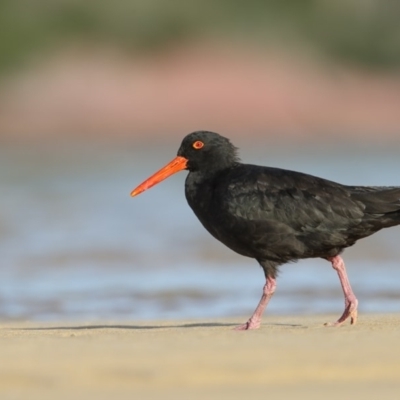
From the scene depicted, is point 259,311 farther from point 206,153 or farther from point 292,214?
point 206,153

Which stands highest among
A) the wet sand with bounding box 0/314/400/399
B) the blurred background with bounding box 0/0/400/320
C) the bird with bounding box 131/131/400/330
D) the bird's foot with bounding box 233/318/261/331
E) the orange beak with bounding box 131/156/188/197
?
the blurred background with bounding box 0/0/400/320

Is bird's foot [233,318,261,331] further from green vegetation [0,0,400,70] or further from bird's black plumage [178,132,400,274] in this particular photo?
green vegetation [0,0,400,70]

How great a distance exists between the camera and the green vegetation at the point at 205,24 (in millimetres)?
51219

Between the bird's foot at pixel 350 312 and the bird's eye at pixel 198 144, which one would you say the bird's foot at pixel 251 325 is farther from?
the bird's eye at pixel 198 144

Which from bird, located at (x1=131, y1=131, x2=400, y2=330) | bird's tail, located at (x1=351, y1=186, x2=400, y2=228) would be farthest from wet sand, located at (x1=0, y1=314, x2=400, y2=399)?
bird's tail, located at (x1=351, y1=186, x2=400, y2=228)

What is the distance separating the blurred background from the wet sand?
2.86m

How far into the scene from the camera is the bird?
8797 millimetres

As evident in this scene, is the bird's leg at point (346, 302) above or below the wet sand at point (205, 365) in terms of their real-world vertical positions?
above

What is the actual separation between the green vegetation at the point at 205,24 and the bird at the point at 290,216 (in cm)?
4142

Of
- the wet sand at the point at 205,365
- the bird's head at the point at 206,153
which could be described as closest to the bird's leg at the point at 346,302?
the wet sand at the point at 205,365

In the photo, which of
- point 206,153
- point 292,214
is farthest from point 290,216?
point 206,153

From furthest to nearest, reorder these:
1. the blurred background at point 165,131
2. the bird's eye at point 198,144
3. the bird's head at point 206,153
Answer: the blurred background at point 165,131 → the bird's eye at point 198,144 → the bird's head at point 206,153

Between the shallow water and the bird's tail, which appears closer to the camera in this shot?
the bird's tail

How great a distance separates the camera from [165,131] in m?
44.7
